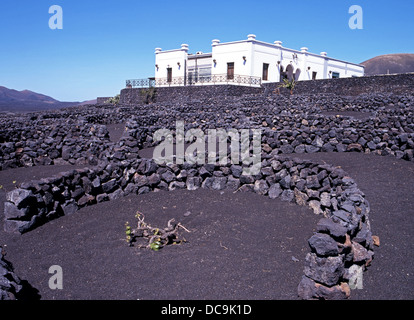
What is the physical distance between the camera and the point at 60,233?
5.41m

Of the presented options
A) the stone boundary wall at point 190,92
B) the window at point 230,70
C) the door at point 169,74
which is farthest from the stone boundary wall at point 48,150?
the door at point 169,74

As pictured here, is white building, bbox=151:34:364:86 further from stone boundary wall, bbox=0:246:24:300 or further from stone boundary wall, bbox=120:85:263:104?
stone boundary wall, bbox=0:246:24:300

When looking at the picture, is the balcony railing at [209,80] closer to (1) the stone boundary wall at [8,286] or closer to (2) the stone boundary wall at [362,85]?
(2) the stone boundary wall at [362,85]

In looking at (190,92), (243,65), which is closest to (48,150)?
(190,92)

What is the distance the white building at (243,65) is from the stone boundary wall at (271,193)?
1087 inches

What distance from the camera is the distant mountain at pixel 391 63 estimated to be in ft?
253

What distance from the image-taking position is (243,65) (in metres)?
33.7

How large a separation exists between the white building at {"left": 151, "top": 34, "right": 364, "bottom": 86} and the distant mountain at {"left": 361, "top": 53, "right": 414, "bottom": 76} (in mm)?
41944

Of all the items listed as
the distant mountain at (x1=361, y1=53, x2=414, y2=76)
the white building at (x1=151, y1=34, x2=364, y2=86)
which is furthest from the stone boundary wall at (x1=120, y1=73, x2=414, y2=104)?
the distant mountain at (x1=361, y1=53, x2=414, y2=76)

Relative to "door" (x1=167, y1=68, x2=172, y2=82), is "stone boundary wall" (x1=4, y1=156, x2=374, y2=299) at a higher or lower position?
lower

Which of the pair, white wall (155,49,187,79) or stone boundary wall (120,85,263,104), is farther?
white wall (155,49,187,79)

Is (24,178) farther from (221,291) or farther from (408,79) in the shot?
(408,79)

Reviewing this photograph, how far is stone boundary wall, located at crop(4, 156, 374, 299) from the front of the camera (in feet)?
11.8
